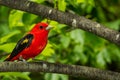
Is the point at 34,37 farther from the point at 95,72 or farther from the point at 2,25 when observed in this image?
the point at 2,25

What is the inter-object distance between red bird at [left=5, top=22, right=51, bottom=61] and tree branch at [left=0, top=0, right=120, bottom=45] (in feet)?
4.09

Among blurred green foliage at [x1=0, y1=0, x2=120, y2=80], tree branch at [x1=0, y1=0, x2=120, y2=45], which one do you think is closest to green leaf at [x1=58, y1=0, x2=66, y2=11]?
tree branch at [x1=0, y1=0, x2=120, y2=45]

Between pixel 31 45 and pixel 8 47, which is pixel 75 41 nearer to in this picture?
pixel 31 45

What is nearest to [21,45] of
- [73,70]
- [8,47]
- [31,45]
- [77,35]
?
[31,45]

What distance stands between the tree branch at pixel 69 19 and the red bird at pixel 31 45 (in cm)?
125

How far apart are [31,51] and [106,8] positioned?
4794mm

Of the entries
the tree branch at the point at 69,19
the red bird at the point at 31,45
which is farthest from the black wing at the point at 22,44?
the tree branch at the point at 69,19

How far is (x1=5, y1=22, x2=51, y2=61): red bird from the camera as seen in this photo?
5781mm

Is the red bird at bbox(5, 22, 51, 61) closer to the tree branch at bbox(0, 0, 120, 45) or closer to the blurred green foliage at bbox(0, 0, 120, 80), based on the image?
the blurred green foliage at bbox(0, 0, 120, 80)

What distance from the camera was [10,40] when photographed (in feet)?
21.4

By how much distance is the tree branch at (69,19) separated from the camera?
4.43 meters

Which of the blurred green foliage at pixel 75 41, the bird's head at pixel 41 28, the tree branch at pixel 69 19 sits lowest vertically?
the blurred green foliage at pixel 75 41

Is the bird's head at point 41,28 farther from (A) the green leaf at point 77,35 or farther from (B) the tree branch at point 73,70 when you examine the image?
(A) the green leaf at point 77,35

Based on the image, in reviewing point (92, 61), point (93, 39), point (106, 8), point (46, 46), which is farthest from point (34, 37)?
point (106, 8)
